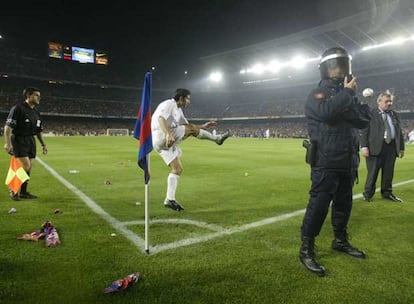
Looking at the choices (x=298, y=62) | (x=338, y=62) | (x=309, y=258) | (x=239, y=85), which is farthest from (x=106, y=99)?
(x=309, y=258)

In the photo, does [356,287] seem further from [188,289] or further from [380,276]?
[188,289]

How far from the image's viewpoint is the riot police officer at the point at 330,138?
3266 millimetres

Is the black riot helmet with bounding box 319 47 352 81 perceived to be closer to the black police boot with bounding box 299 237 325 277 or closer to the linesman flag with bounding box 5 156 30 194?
the black police boot with bounding box 299 237 325 277

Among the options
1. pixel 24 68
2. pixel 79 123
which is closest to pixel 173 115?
pixel 79 123

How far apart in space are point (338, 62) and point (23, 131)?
6.24 metres

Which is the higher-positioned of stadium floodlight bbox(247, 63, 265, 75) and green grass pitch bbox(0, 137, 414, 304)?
stadium floodlight bbox(247, 63, 265, 75)

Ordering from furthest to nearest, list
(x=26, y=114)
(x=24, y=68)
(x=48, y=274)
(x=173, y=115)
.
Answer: (x=24, y=68) < (x=26, y=114) < (x=173, y=115) < (x=48, y=274)

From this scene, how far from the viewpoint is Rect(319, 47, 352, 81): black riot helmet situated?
3395 millimetres

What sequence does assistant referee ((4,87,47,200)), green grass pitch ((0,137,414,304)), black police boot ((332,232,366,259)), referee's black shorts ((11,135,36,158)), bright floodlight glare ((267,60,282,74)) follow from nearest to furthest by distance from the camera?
green grass pitch ((0,137,414,304)) < black police boot ((332,232,366,259)) < assistant referee ((4,87,47,200)) < referee's black shorts ((11,135,36,158)) < bright floodlight glare ((267,60,282,74))

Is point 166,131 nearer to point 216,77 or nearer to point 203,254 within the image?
point 203,254

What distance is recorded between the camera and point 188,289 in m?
2.83

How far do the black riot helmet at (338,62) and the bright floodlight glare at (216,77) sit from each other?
7768cm

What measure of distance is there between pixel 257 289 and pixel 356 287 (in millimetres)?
942

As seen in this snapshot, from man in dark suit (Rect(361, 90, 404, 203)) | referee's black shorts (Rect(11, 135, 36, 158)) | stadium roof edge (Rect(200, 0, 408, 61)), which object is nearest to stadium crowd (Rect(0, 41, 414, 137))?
stadium roof edge (Rect(200, 0, 408, 61))
